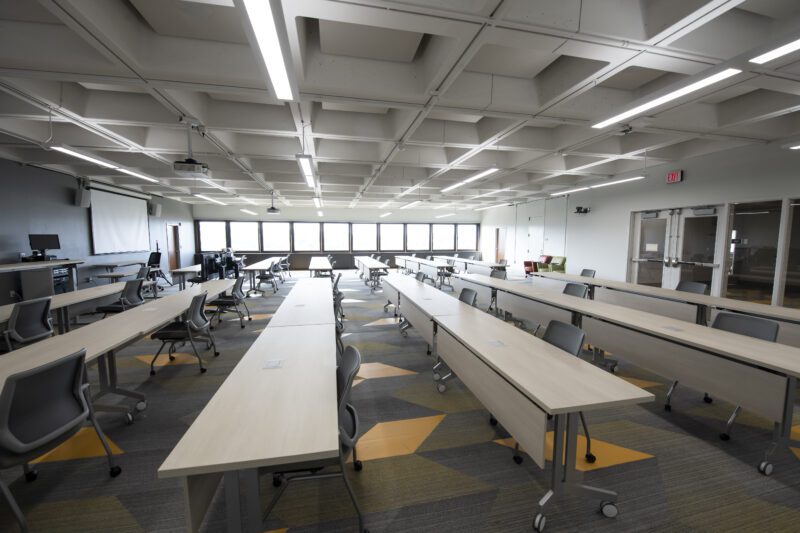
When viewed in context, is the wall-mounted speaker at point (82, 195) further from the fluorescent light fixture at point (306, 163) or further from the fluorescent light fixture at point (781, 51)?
the fluorescent light fixture at point (781, 51)

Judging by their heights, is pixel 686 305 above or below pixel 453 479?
above

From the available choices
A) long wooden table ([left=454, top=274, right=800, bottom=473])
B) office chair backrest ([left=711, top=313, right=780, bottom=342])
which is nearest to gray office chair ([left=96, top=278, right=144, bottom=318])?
long wooden table ([left=454, top=274, right=800, bottom=473])

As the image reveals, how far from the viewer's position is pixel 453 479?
85.7 inches

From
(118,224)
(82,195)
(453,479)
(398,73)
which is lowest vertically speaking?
(453,479)

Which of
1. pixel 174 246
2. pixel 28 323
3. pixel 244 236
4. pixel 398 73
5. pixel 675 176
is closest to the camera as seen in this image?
pixel 398 73

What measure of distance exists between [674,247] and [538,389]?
7758 mm

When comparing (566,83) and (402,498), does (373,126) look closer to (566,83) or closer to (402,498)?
(566,83)

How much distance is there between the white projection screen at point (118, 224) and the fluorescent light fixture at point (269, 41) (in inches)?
351

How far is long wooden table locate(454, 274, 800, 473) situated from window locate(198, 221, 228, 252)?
1496 centimetres

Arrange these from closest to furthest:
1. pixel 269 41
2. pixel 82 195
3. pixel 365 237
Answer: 1. pixel 269 41
2. pixel 82 195
3. pixel 365 237

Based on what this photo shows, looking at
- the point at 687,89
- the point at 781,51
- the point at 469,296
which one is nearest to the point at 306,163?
the point at 469,296

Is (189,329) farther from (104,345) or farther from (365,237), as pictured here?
(365,237)

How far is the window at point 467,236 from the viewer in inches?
678

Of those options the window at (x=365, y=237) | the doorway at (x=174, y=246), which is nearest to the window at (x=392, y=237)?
the window at (x=365, y=237)
